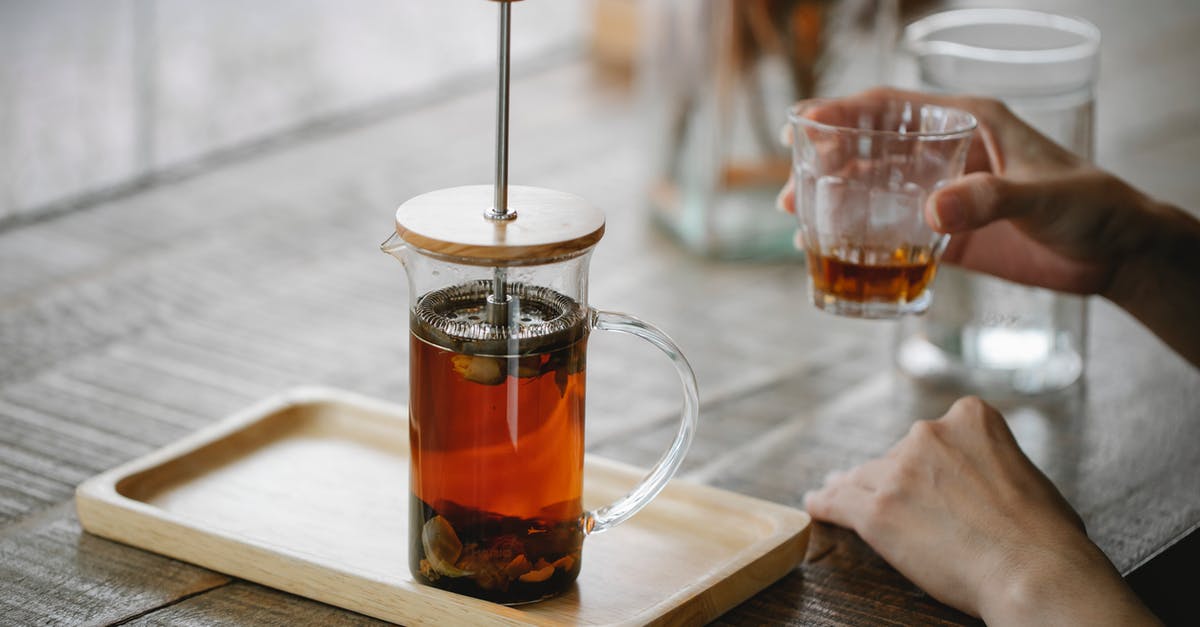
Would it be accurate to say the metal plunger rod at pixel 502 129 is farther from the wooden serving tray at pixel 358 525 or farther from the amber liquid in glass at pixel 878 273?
the amber liquid in glass at pixel 878 273

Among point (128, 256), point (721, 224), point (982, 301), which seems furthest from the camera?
point (721, 224)

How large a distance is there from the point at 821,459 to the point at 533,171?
796mm

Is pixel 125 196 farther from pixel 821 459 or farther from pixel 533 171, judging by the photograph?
pixel 821 459

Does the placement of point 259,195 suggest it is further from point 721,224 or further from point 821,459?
point 821,459

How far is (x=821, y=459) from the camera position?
3.62 ft

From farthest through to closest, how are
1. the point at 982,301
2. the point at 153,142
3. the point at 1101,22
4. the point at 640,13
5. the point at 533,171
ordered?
1. the point at 1101,22
2. the point at 640,13
3. the point at 153,142
4. the point at 533,171
5. the point at 982,301

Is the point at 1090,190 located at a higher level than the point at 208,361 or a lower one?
higher

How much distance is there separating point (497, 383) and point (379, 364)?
511 millimetres

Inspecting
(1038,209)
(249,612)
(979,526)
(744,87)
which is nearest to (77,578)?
(249,612)

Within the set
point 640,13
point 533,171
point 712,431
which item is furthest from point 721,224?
point 640,13

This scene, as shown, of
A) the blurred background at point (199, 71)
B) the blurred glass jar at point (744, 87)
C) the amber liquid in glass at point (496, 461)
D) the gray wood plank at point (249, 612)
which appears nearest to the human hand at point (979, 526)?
the amber liquid in glass at point (496, 461)

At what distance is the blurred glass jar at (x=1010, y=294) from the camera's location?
1244 millimetres

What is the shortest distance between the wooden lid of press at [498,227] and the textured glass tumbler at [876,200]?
0.93ft

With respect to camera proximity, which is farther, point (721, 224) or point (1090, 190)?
point (721, 224)
